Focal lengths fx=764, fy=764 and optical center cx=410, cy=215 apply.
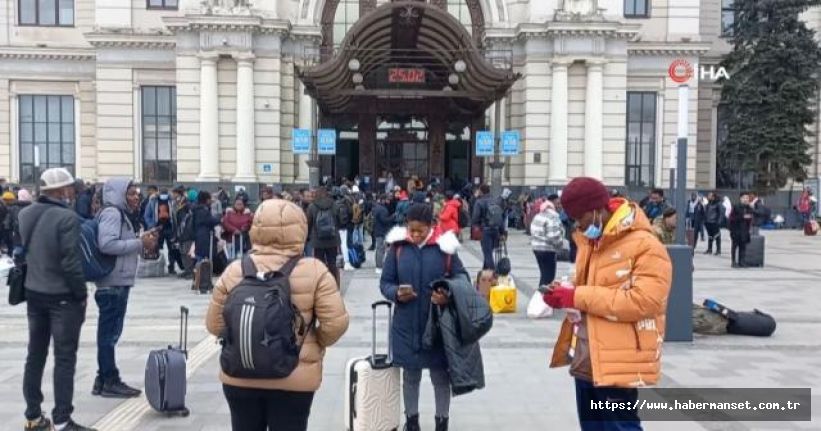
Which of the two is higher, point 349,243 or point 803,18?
point 803,18

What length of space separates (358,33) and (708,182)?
19627 mm

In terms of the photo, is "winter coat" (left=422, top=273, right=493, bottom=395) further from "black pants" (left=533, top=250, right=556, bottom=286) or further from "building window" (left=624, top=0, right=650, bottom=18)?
"building window" (left=624, top=0, right=650, bottom=18)

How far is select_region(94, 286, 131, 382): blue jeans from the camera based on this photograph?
6.77 metres

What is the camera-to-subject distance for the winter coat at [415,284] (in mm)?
5562

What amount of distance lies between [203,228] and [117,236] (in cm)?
763

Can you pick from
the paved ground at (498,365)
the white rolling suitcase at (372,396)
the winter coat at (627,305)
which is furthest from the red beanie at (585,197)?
the paved ground at (498,365)

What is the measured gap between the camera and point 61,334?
5805mm

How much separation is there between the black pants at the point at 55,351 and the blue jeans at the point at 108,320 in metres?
0.87

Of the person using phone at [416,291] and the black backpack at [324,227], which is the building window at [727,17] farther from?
the person using phone at [416,291]

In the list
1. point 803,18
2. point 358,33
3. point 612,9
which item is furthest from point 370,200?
point 803,18

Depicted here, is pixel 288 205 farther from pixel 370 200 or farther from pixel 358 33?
pixel 358 33

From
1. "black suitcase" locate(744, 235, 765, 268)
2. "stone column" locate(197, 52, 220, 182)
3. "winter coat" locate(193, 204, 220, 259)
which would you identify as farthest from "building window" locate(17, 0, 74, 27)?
"black suitcase" locate(744, 235, 765, 268)

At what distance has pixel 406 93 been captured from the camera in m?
23.8

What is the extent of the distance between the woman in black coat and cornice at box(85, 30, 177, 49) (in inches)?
613
